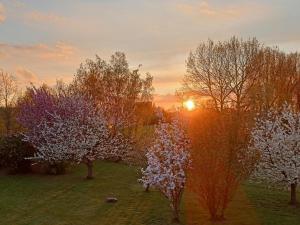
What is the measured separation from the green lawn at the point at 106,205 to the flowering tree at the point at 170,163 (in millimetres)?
1330

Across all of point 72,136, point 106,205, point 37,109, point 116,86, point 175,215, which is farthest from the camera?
point 116,86

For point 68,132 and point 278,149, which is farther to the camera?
point 68,132

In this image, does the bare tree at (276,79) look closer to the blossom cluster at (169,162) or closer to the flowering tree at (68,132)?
the flowering tree at (68,132)

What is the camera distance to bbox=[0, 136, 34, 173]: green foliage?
27719mm

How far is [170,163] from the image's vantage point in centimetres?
1659

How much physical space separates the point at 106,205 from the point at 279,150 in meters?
8.05

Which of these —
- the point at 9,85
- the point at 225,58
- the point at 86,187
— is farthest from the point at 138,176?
the point at 9,85

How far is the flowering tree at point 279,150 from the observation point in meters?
19.0

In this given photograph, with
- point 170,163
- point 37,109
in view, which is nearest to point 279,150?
point 170,163

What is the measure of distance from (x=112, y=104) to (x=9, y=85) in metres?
18.3

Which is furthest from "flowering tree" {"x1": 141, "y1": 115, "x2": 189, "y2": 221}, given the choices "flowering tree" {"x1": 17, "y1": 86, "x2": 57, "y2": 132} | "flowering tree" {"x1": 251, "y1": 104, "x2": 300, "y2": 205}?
"flowering tree" {"x1": 17, "y1": 86, "x2": 57, "y2": 132}

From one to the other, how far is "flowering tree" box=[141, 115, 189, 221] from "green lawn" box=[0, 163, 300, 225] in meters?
1.33

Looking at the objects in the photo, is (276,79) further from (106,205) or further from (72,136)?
(106,205)

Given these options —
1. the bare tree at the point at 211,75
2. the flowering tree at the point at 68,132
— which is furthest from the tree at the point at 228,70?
the flowering tree at the point at 68,132
